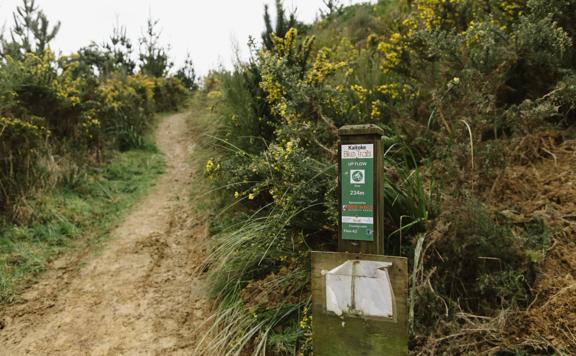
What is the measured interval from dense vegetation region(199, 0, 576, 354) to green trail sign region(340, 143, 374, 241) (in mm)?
432

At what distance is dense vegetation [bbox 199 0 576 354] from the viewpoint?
2260mm

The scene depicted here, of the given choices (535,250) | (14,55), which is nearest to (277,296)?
(535,250)

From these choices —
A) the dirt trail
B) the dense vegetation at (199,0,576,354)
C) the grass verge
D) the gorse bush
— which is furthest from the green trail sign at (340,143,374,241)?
the gorse bush

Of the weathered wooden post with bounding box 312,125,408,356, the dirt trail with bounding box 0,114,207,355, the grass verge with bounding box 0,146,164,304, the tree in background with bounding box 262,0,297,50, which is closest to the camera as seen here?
the weathered wooden post with bounding box 312,125,408,356

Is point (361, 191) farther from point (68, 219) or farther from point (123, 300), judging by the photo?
point (68, 219)

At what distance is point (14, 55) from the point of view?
675 cm

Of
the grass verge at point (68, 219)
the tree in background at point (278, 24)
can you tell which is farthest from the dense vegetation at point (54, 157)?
the tree in background at point (278, 24)

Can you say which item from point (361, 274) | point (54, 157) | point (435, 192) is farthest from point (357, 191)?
→ point (54, 157)

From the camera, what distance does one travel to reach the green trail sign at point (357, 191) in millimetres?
1981

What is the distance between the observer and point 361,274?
198 cm

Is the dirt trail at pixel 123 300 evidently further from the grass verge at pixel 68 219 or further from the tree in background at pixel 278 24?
the tree in background at pixel 278 24

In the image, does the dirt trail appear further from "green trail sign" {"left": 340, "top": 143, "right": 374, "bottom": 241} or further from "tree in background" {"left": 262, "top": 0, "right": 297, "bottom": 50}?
"tree in background" {"left": 262, "top": 0, "right": 297, "bottom": 50}

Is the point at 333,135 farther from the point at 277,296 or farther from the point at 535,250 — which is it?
the point at 535,250

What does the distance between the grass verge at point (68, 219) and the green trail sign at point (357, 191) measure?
3.14 meters
